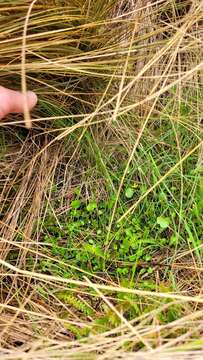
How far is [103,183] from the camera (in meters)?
1.50

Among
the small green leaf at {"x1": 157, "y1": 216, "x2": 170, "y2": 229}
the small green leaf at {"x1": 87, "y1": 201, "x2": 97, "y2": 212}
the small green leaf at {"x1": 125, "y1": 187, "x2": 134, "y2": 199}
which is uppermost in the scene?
the small green leaf at {"x1": 125, "y1": 187, "x2": 134, "y2": 199}

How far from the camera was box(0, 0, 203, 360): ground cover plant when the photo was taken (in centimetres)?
128

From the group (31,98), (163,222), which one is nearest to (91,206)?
(163,222)

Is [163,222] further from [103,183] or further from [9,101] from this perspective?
[9,101]

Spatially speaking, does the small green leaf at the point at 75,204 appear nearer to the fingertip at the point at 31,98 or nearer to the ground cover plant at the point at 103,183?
the ground cover plant at the point at 103,183

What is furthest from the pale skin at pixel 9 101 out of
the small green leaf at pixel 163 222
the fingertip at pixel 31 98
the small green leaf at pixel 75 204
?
the small green leaf at pixel 163 222

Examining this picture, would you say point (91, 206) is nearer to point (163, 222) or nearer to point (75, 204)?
point (75, 204)

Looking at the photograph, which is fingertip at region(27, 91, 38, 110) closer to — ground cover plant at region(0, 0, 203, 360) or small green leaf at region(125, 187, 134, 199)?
ground cover plant at region(0, 0, 203, 360)

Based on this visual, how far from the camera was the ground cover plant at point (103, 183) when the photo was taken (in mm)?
1284

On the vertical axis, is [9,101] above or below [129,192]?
above

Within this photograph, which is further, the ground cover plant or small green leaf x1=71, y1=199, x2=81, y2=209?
small green leaf x1=71, y1=199, x2=81, y2=209

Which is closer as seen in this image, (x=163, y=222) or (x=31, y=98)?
(x=31, y=98)

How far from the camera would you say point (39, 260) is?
1469 mm

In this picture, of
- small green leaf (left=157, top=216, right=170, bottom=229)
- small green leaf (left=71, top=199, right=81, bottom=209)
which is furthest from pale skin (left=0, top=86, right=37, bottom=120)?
small green leaf (left=157, top=216, right=170, bottom=229)
